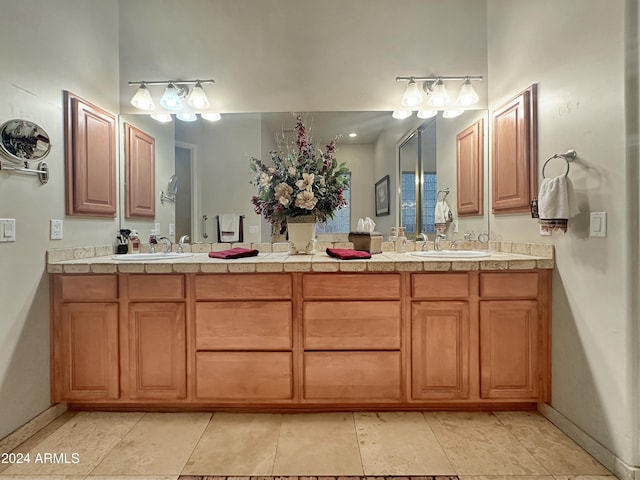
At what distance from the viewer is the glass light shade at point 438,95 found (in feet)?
8.23

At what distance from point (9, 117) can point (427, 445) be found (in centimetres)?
271

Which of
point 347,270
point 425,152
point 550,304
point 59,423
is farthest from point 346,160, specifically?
point 59,423

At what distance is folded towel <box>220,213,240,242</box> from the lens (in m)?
2.59

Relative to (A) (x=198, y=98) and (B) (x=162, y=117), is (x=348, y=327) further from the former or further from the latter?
(B) (x=162, y=117)

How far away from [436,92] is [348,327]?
6.16ft

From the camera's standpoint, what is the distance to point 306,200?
2264 mm

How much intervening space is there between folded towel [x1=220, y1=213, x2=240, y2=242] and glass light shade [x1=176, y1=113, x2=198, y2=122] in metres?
0.79

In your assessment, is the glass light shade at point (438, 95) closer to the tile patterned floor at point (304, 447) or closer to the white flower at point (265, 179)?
the white flower at point (265, 179)

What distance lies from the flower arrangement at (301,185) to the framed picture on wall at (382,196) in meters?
0.29

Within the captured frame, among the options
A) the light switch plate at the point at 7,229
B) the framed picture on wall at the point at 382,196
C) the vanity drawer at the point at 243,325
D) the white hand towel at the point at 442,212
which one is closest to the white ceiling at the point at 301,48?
the framed picture on wall at the point at 382,196

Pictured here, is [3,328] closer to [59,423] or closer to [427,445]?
[59,423]

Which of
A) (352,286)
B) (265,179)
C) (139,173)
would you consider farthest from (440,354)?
(139,173)

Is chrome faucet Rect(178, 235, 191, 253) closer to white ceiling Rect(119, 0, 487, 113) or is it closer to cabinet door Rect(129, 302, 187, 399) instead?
cabinet door Rect(129, 302, 187, 399)

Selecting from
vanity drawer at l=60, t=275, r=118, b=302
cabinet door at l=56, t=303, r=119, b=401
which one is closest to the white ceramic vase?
vanity drawer at l=60, t=275, r=118, b=302
